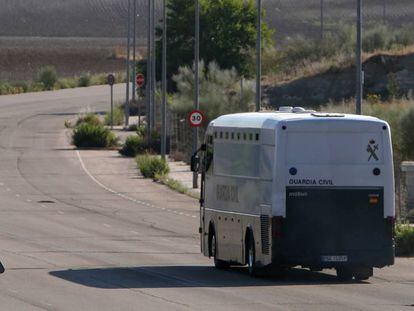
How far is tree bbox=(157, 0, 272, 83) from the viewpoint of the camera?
79.7 m

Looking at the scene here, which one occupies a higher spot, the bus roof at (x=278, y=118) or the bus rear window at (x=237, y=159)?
the bus roof at (x=278, y=118)

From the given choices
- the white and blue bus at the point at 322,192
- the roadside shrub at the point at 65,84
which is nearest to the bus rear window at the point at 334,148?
the white and blue bus at the point at 322,192

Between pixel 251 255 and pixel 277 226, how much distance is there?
120cm

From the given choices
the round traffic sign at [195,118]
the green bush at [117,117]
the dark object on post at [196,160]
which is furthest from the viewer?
the green bush at [117,117]

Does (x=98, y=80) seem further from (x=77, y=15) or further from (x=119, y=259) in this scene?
(x=119, y=259)

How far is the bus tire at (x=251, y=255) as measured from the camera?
20.9 meters

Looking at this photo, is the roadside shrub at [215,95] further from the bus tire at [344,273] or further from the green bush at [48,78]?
the green bush at [48,78]

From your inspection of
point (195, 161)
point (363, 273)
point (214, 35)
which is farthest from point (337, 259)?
point (214, 35)

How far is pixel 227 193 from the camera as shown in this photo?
22.0m

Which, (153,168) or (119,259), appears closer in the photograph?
(119,259)

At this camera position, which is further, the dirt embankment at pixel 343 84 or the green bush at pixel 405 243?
the dirt embankment at pixel 343 84

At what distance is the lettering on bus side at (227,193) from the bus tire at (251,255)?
798 millimetres

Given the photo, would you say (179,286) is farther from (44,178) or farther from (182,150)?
(182,150)

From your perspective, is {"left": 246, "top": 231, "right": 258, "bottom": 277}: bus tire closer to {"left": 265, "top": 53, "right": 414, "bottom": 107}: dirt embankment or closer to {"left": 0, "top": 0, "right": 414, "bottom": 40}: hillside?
{"left": 265, "top": 53, "right": 414, "bottom": 107}: dirt embankment
